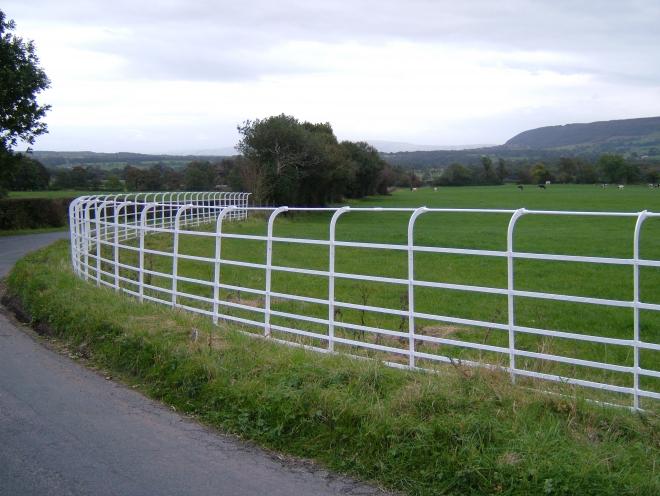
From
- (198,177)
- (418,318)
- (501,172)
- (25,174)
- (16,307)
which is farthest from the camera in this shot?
(501,172)

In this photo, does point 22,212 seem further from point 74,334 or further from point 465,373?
point 465,373

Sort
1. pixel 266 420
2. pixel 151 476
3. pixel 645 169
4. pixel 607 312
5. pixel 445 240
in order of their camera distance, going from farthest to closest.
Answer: pixel 645 169 → pixel 445 240 → pixel 607 312 → pixel 266 420 → pixel 151 476

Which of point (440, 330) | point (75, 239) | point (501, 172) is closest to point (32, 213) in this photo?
point (75, 239)

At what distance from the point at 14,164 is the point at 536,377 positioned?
33.1 m

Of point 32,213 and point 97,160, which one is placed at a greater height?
point 97,160

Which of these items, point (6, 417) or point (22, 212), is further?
point (22, 212)

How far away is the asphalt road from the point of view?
5.01 m

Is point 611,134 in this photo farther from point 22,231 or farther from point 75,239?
point 75,239

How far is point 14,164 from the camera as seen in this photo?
113ft

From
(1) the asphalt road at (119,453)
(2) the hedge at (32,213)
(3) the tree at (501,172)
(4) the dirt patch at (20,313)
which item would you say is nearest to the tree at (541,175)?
(3) the tree at (501,172)

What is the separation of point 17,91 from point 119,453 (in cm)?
3001

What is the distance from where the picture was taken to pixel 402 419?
221 inches

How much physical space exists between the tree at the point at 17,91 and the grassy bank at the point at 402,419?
88.0 feet

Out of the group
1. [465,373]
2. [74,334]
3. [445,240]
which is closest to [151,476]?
[465,373]
